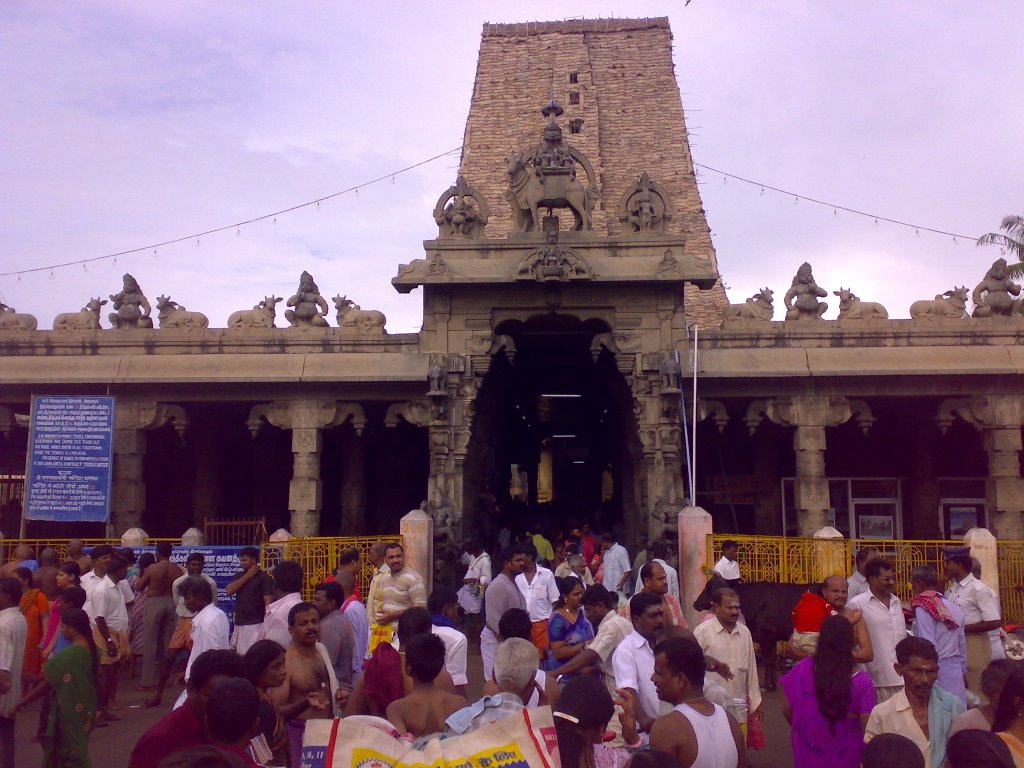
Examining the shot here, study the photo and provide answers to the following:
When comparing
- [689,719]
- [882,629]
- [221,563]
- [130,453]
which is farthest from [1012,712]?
[130,453]

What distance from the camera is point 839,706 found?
15.1 ft

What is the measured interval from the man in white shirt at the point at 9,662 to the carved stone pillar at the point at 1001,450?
1375cm

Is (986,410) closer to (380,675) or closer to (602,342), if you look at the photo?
(602,342)

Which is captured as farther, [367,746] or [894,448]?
[894,448]

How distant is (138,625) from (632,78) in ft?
90.3

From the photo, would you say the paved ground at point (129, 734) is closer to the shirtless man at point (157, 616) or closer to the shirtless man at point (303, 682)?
the shirtless man at point (157, 616)

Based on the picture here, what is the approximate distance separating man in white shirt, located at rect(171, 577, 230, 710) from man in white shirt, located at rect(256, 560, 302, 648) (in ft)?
0.87

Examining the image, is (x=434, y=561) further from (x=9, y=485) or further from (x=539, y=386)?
(x=9, y=485)

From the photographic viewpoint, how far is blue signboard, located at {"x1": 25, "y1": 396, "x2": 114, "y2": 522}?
14.9 meters

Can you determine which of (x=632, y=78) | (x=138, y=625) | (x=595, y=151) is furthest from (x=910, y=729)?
(x=632, y=78)

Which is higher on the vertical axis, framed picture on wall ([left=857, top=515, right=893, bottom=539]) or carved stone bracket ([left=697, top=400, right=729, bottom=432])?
carved stone bracket ([left=697, top=400, right=729, bottom=432])

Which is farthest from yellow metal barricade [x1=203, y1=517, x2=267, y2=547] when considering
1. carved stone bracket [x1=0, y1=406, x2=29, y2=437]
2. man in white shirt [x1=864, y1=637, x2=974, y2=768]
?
man in white shirt [x1=864, y1=637, x2=974, y2=768]

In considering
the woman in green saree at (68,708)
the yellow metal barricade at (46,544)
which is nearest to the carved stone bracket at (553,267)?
the yellow metal barricade at (46,544)

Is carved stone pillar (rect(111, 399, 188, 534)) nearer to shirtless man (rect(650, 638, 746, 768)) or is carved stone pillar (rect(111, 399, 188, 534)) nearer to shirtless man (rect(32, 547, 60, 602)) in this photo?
shirtless man (rect(32, 547, 60, 602))
